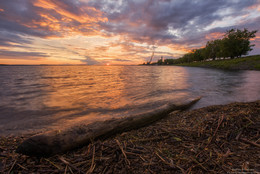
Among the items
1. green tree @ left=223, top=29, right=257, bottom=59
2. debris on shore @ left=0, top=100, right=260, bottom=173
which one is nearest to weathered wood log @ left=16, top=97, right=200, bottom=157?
debris on shore @ left=0, top=100, right=260, bottom=173

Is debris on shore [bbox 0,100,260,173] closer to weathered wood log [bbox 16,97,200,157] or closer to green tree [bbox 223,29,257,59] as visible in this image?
weathered wood log [bbox 16,97,200,157]

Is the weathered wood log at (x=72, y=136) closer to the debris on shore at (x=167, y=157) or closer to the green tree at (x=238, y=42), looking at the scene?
the debris on shore at (x=167, y=157)

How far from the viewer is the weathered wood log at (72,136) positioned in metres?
2.19

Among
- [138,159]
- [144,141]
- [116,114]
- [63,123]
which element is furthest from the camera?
[116,114]

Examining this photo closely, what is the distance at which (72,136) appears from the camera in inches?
101

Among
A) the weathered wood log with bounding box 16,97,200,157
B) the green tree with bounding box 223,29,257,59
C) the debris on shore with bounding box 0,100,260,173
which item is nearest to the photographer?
the debris on shore with bounding box 0,100,260,173

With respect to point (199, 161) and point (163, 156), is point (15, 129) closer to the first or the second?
→ point (163, 156)

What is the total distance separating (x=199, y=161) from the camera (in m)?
2.01

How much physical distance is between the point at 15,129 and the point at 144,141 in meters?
5.49

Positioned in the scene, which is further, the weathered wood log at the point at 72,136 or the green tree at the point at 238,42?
the green tree at the point at 238,42

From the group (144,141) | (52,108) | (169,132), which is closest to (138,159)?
(144,141)

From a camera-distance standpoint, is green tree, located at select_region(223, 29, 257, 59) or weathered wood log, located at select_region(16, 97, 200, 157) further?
green tree, located at select_region(223, 29, 257, 59)

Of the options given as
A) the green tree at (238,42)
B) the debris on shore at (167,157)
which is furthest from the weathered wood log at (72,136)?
the green tree at (238,42)

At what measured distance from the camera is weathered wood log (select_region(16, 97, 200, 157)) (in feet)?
7.20
